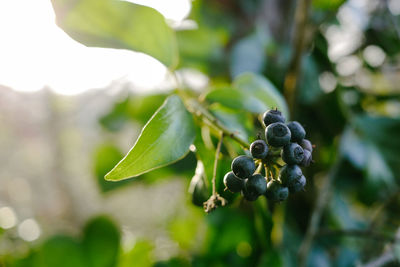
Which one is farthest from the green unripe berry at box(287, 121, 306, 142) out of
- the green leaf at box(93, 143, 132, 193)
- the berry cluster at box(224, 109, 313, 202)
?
the green leaf at box(93, 143, 132, 193)

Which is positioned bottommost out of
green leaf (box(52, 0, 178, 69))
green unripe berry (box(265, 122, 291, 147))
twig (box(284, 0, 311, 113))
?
twig (box(284, 0, 311, 113))

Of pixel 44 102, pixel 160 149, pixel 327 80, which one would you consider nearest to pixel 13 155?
pixel 44 102

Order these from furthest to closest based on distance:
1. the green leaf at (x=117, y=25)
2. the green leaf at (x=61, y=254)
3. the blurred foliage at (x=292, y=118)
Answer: the green leaf at (x=61, y=254) → the blurred foliage at (x=292, y=118) → the green leaf at (x=117, y=25)

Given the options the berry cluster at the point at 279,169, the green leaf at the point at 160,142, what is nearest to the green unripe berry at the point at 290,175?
the berry cluster at the point at 279,169

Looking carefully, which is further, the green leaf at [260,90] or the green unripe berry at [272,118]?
the green leaf at [260,90]

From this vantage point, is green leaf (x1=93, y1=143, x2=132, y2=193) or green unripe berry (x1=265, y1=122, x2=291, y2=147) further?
green leaf (x1=93, y1=143, x2=132, y2=193)

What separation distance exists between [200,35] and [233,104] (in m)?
0.58

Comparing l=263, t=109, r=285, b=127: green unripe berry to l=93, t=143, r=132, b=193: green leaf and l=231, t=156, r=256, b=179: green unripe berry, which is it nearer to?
l=231, t=156, r=256, b=179: green unripe berry

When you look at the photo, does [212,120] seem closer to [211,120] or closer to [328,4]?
[211,120]

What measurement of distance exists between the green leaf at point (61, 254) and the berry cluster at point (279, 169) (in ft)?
2.12

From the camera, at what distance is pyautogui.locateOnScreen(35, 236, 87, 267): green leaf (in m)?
0.80

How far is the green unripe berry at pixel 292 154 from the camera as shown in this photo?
31 cm

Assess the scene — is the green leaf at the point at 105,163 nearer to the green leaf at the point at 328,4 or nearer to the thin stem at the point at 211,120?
the thin stem at the point at 211,120

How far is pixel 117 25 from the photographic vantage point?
0.45 m
